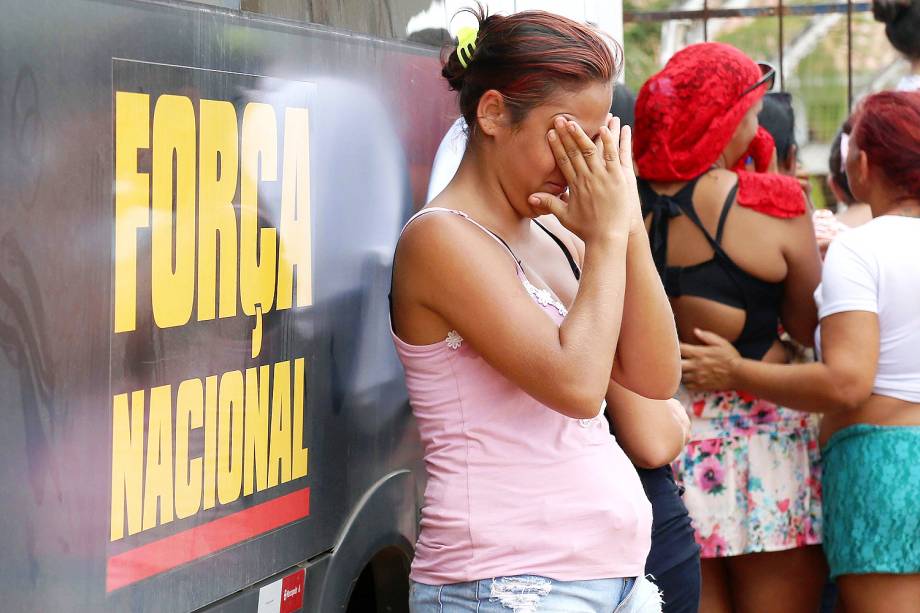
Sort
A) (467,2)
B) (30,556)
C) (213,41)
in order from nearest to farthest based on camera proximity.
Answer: (30,556)
(213,41)
(467,2)

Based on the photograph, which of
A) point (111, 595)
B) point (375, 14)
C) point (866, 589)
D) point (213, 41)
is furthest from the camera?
point (866, 589)

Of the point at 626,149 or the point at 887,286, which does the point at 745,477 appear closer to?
the point at 887,286

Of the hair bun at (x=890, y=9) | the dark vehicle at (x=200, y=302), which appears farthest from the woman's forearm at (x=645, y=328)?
the hair bun at (x=890, y=9)

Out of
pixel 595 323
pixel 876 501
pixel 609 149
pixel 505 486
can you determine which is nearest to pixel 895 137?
pixel 876 501

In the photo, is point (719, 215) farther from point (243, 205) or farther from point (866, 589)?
point (243, 205)

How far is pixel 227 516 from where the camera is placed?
1.83 metres

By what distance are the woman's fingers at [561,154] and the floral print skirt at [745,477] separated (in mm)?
1687

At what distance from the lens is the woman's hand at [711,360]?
3.29 m

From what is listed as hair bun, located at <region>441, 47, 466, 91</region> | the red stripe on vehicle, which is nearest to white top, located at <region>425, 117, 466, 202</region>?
hair bun, located at <region>441, 47, 466, 91</region>

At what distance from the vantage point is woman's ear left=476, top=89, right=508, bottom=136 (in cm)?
193

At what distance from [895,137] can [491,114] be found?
1.69m

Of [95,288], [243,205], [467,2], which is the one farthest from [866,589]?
[95,288]

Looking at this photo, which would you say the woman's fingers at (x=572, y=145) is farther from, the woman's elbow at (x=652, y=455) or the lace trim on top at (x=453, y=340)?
the woman's elbow at (x=652, y=455)

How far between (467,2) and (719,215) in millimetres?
1012
